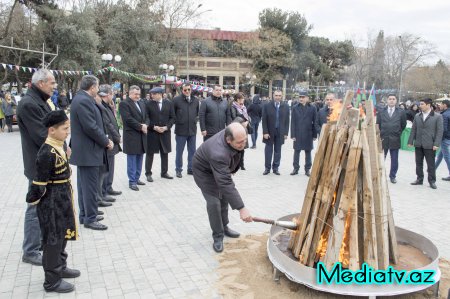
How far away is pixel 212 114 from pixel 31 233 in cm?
518

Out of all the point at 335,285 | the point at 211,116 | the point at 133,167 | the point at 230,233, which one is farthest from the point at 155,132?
the point at 335,285

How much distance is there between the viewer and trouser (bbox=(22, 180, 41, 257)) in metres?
4.12

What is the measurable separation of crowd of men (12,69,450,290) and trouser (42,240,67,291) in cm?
68

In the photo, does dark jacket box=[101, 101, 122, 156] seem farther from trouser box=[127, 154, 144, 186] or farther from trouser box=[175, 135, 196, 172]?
trouser box=[175, 135, 196, 172]

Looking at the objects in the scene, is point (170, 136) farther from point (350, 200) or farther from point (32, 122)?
point (350, 200)

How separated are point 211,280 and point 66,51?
88.6 feet

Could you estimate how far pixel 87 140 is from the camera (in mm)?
5324

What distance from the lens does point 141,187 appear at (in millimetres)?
7918

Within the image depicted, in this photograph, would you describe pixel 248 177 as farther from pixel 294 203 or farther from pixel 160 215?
pixel 160 215

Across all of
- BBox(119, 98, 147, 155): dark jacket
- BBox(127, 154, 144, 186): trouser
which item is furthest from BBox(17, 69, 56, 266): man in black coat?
BBox(127, 154, 144, 186): trouser

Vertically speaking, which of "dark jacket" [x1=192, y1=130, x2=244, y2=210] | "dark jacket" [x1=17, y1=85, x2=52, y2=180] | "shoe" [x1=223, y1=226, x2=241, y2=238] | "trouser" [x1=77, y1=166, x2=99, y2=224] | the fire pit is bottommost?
"shoe" [x1=223, y1=226, x2=241, y2=238]

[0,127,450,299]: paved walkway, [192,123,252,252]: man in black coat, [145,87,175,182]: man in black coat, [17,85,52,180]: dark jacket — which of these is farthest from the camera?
[145,87,175,182]: man in black coat

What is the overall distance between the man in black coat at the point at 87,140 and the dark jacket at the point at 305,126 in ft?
17.1

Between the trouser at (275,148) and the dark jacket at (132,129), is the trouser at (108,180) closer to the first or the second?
the dark jacket at (132,129)
